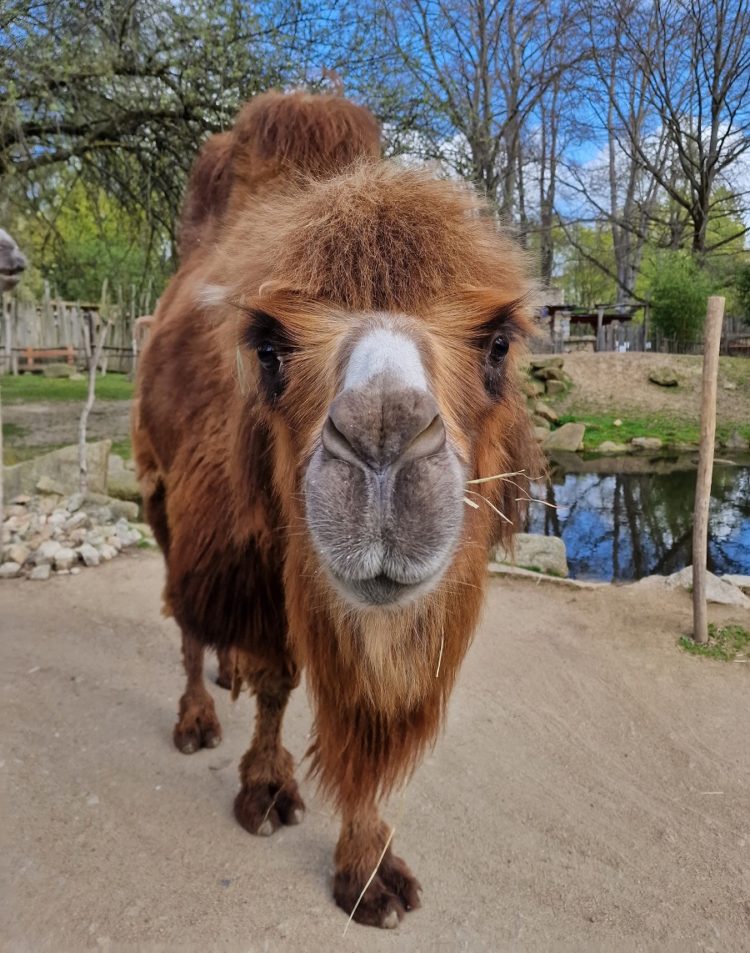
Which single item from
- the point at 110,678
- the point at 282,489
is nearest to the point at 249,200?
the point at 282,489

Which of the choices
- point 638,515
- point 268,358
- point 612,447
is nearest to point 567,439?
point 612,447

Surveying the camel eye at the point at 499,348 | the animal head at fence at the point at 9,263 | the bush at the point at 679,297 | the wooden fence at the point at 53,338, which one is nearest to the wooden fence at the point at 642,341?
the bush at the point at 679,297

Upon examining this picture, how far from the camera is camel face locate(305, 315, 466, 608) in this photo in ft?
4.49

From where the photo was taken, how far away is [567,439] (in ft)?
50.5

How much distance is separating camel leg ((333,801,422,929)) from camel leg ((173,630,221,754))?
130 cm

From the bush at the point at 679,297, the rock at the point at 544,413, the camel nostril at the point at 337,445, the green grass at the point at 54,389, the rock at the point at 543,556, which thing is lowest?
the rock at the point at 543,556

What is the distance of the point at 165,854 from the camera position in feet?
9.64

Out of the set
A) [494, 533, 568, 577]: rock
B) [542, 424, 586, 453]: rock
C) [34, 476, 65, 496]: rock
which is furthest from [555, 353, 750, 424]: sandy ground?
[34, 476, 65, 496]: rock

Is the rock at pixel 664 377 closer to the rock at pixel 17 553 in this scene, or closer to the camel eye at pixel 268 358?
the rock at pixel 17 553

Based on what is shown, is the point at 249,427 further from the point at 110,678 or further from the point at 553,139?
the point at 553,139

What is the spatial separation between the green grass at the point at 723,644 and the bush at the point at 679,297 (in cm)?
2012

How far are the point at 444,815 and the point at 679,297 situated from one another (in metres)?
23.4

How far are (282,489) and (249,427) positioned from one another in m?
0.27

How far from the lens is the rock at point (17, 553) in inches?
250
